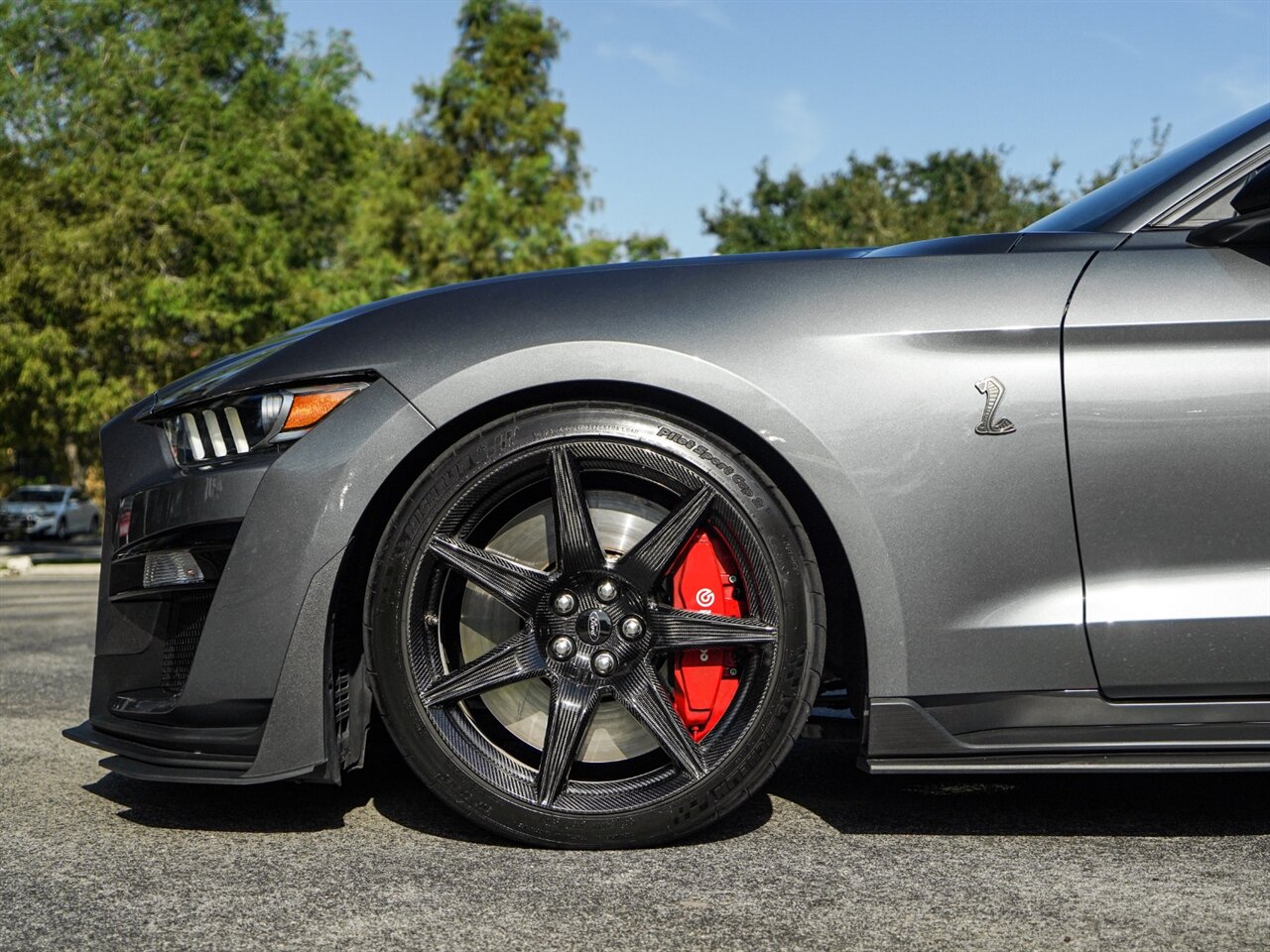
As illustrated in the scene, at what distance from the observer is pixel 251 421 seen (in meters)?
2.36

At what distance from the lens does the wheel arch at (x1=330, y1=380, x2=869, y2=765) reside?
7.57 ft

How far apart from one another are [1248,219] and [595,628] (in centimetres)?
141

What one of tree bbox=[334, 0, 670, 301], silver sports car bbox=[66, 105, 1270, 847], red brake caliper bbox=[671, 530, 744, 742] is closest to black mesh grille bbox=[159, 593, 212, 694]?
silver sports car bbox=[66, 105, 1270, 847]

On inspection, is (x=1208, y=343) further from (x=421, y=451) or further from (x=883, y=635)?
(x=421, y=451)

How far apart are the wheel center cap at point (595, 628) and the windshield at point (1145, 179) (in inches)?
48.3

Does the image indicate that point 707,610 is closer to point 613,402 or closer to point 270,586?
point 613,402

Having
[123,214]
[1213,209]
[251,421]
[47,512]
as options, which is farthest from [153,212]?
[1213,209]

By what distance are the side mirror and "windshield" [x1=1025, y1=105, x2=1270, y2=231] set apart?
0.21 meters

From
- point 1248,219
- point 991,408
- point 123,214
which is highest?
point 123,214

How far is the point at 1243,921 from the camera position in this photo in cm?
187

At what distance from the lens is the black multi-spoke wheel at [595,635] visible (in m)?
2.27

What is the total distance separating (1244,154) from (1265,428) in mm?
607

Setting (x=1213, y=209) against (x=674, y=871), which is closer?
(x=674, y=871)

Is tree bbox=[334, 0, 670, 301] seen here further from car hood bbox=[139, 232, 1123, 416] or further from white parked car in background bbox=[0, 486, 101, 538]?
car hood bbox=[139, 232, 1123, 416]
